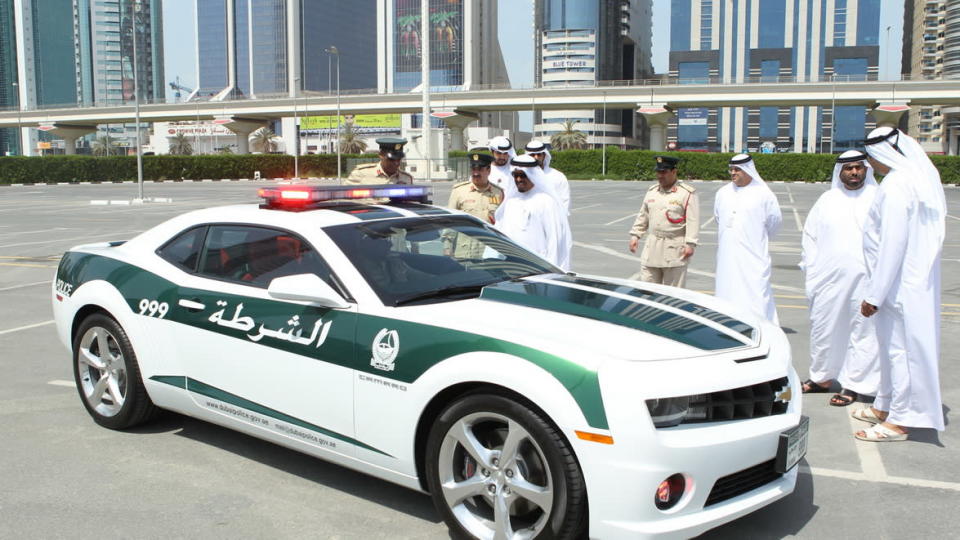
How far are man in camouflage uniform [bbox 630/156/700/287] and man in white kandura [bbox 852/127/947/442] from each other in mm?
2533

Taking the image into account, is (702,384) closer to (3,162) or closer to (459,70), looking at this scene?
(3,162)

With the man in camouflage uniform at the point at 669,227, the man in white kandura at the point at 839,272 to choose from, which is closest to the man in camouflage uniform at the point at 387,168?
the man in camouflage uniform at the point at 669,227

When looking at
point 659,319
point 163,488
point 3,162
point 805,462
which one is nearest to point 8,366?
point 163,488

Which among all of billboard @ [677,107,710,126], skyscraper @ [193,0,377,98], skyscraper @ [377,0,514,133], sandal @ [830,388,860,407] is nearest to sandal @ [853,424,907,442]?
sandal @ [830,388,860,407]

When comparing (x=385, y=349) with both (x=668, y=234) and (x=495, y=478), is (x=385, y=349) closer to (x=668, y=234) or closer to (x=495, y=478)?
(x=495, y=478)

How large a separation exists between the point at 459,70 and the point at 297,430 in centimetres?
16506

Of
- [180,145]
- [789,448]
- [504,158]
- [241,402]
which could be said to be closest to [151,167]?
[504,158]

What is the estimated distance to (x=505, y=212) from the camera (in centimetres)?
800

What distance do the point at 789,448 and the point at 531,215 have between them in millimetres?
4572

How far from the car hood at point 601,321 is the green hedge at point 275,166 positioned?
62823mm

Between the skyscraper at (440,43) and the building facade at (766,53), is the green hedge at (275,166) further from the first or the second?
the building facade at (766,53)

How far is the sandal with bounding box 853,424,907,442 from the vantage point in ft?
16.8

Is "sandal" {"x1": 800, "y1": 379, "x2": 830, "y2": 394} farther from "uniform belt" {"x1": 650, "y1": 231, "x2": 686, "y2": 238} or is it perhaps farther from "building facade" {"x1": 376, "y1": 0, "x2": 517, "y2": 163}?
"building facade" {"x1": 376, "y1": 0, "x2": 517, "y2": 163}

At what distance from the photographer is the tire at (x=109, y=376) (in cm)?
509
